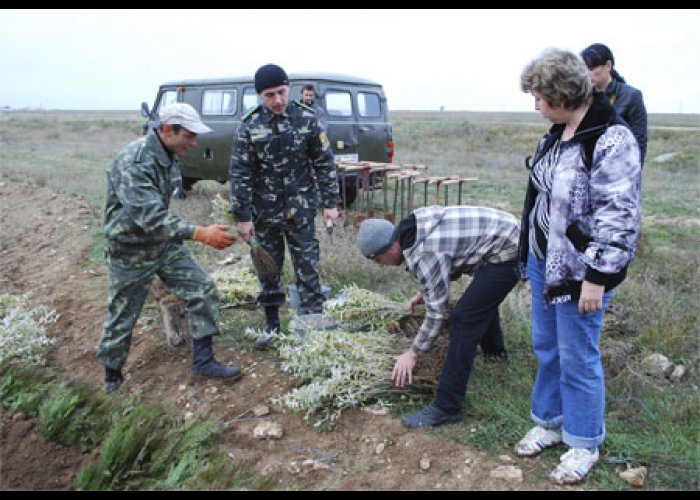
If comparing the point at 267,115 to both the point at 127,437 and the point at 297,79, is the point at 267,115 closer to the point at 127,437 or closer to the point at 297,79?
the point at 127,437

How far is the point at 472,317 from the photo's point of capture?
290 centimetres

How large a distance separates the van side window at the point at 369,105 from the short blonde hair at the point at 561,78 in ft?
24.4

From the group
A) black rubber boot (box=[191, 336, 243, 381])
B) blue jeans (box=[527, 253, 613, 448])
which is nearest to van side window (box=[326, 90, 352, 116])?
black rubber boot (box=[191, 336, 243, 381])

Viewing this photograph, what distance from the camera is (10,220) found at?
9.32m

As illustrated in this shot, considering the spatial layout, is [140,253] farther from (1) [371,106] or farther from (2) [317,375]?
(1) [371,106]

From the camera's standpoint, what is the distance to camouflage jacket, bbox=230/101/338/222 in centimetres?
394

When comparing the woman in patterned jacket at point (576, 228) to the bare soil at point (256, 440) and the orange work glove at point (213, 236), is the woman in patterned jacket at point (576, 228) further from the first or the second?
the orange work glove at point (213, 236)

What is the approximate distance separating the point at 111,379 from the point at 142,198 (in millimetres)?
1307

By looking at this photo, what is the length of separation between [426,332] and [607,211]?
1.14 meters

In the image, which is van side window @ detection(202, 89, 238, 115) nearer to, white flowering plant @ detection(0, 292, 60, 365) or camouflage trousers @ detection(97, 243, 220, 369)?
white flowering plant @ detection(0, 292, 60, 365)


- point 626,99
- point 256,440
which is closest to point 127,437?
point 256,440

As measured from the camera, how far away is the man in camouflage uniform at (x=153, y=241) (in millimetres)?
3328

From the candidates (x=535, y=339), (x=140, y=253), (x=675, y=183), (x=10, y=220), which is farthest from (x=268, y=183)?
(x=675, y=183)

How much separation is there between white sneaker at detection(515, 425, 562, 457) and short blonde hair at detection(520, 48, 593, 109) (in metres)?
1.58
